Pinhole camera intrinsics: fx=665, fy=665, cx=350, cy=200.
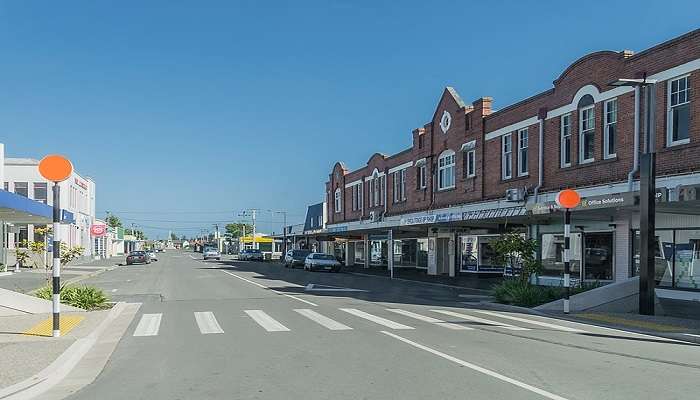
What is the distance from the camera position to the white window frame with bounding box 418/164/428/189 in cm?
4169

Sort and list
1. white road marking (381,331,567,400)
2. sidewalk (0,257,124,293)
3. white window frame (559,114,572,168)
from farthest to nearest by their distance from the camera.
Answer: white window frame (559,114,572,168), sidewalk (0,257,124,293), white road marking (381,331,567,400)

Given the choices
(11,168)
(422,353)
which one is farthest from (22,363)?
(11,168)

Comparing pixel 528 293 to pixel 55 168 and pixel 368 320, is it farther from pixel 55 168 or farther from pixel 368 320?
pixel 55 168

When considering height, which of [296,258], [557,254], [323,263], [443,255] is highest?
[557,254]

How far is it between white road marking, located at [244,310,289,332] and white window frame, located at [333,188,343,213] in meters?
44.9

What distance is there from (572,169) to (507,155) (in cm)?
558

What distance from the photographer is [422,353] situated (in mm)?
10344

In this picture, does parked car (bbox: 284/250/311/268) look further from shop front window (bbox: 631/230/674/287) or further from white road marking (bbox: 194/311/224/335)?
white road marking (bbox: 194/311/224/335)

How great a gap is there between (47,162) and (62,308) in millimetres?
5931

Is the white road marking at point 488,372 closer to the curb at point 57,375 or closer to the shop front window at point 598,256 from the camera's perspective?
the curb at point 57,375

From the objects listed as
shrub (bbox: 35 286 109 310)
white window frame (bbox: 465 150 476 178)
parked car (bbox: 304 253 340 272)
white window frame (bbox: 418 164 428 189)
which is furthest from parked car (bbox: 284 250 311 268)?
shrub (bbox: 35 286 109 310)

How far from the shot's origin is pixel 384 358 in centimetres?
988

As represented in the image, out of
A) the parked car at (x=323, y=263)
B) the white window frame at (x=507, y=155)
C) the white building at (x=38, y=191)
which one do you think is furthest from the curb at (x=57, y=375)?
the white building at (x=38, y=191)

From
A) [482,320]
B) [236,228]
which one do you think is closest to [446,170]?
[482,320]
